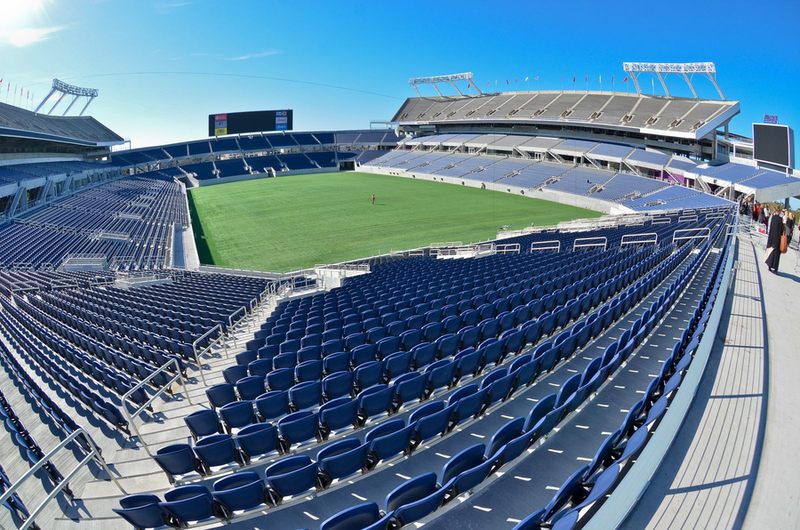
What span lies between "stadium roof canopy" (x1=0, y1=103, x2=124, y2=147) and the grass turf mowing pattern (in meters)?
14.7

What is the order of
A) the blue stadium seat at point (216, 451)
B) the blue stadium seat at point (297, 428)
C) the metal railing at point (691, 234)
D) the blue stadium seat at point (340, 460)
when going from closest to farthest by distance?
the blue stadium seat at point (340, 460) < the blue stadium seat at point (216, 451) < the blue stadium seat at point (297, 428) < the metal railing at point (691, 234)

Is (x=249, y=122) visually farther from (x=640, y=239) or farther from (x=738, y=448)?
(x=738, y=448)

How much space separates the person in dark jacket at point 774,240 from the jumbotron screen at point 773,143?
879 inches

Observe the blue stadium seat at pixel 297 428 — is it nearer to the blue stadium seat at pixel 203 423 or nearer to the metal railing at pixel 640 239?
the blue stadium seat at pixel 203 423

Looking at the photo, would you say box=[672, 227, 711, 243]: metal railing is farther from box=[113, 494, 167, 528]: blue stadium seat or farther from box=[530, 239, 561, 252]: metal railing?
box=[113, 494, 167, 528]: blue stadium seat

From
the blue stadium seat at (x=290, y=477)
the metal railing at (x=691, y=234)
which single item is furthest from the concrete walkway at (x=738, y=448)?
the metal railing at (x=691, y=234)

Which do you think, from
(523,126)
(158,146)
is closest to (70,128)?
(158,146)

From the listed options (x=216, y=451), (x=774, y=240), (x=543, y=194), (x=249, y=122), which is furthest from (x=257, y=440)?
(x=249, y=122)

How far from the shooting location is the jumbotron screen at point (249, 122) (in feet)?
260

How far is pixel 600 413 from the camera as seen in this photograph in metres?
5.88

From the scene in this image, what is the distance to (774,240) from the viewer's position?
12.5m

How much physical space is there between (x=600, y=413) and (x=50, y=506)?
6.73 metres

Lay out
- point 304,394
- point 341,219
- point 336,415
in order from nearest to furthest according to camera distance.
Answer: point 336,415 < point 304,394 < point 341,219

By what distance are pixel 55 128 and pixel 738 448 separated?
6988cm
